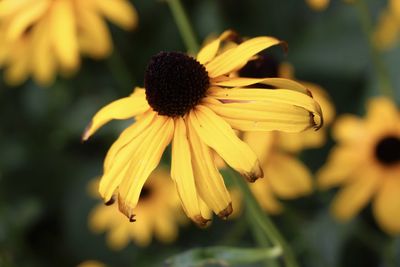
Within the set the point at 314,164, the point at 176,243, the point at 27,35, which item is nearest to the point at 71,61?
the point at 27,35

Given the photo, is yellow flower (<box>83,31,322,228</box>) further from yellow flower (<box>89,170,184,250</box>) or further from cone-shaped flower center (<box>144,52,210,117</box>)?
yellow flower (<box>89,170,184,250</box>)

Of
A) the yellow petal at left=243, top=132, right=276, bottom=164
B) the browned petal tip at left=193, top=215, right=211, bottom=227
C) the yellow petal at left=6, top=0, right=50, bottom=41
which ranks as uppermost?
the yellow petal at left=6, top=0, right=50, bottom=41

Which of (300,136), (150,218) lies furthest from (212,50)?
(150,218)

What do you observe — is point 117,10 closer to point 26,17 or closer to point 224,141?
point 26,17

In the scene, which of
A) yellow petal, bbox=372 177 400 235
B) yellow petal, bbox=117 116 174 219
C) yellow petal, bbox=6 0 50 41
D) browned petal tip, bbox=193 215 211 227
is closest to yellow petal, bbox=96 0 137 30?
yellow petal, bbox=6 0 50 41

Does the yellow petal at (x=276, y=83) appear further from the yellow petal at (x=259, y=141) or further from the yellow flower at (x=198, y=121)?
the yellow petal at (x=259, y=141)

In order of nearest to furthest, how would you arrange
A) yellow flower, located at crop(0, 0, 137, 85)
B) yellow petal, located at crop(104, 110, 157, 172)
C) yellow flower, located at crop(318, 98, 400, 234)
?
1. yellow petal, located at crop(104, 110, 157, 172)
2. yellow flower, located at crop(318, 98, 400, 234)
3. yellow flower, located at crop(0, 0, 137, 85)

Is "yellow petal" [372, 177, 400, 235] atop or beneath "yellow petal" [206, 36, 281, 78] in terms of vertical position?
beneath
